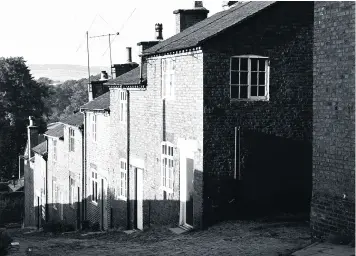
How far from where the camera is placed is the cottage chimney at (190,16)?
2331cm

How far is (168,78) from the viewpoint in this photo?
18969 millimetres

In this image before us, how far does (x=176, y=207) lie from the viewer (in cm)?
1834

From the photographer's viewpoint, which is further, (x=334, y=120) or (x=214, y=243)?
(x=214, y=243)

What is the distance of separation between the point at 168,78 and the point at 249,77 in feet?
10.9

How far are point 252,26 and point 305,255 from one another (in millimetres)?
8490

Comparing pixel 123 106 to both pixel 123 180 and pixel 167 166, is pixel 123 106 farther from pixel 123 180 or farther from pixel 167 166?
pixel 167 166

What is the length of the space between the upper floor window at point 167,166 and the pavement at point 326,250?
321 inches

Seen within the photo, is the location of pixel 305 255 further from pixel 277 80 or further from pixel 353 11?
pixel 277 80

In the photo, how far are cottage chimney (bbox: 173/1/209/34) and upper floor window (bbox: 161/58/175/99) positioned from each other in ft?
15.3

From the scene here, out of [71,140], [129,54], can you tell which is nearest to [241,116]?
[129,54]

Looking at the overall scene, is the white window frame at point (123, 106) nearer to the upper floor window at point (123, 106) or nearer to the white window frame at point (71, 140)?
the upper floor window at point (123, 106)

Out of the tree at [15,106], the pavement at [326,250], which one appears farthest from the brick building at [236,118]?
the tree at [15,106]

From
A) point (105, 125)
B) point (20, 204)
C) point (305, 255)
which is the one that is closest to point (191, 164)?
point (305, 255)

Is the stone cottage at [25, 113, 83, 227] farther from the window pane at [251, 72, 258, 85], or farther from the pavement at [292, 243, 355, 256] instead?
the pavement at [292, 243, 355, 256]
